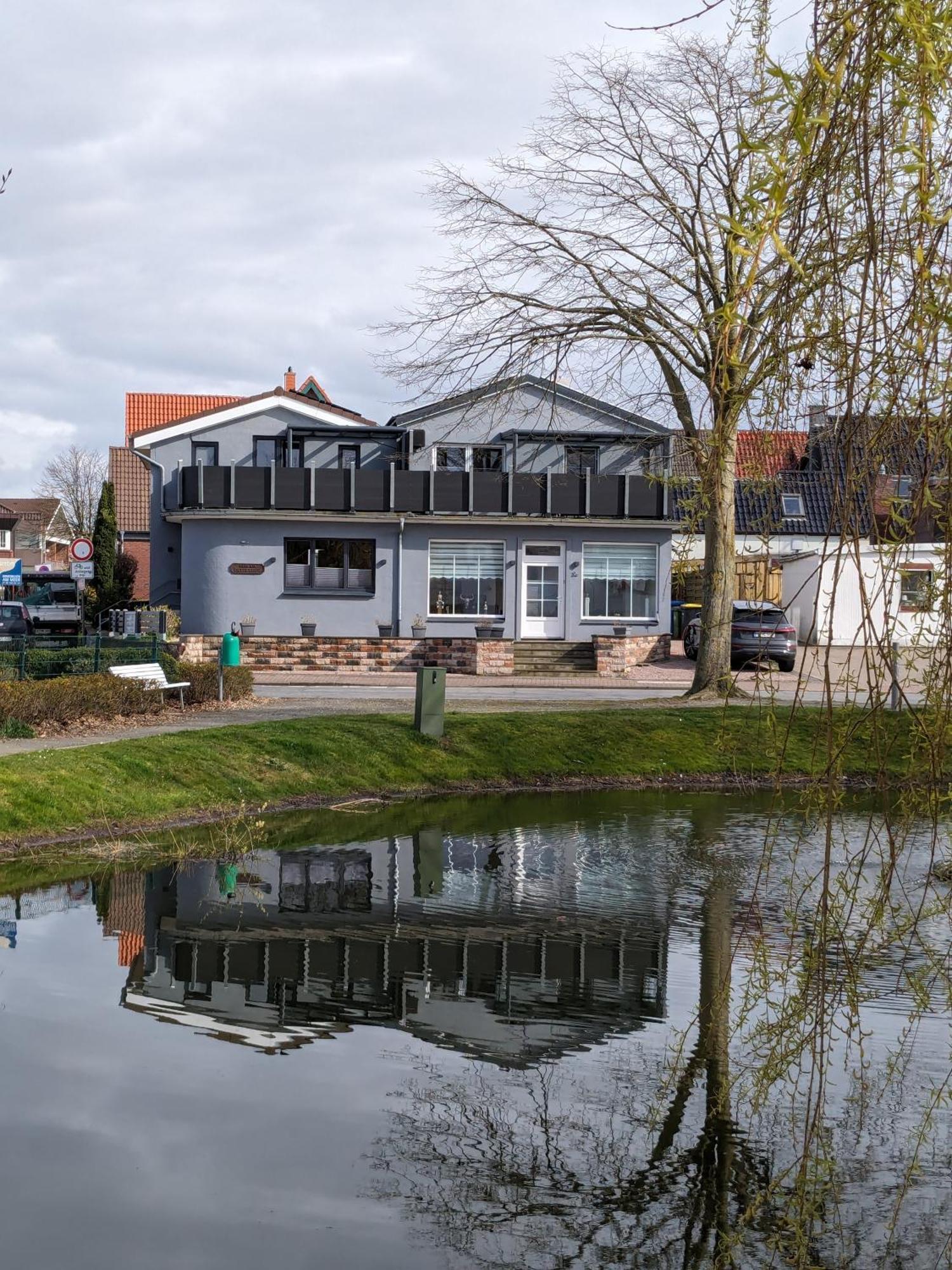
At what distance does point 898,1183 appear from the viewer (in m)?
5.24

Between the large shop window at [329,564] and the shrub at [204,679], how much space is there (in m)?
13.7

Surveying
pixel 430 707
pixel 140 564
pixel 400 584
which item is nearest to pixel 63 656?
pixel 430 707

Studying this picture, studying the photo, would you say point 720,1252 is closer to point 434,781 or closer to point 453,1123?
point 453,1123

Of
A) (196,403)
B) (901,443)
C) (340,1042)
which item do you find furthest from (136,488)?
(901,443)

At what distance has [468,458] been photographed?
128ft

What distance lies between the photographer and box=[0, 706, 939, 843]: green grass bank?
1334cm

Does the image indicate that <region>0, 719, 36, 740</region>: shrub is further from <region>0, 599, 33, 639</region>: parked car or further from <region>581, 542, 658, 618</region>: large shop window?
<region>0, 599, 33, 639</region>: parked car

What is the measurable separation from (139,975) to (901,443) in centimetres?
628

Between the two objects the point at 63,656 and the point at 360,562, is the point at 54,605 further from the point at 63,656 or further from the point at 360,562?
the point at 63,656

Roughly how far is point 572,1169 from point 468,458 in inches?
1356

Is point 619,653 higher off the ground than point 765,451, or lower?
lower

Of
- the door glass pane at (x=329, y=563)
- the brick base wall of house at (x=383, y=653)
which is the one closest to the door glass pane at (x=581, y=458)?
the brick base wall of house at (x=383, y=653)

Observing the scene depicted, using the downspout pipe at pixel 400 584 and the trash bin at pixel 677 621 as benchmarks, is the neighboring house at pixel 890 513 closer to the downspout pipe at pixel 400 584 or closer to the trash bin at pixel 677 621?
the downspout pipe at pixel 400 584

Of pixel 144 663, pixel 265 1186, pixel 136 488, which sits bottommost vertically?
pixel 265 1186
